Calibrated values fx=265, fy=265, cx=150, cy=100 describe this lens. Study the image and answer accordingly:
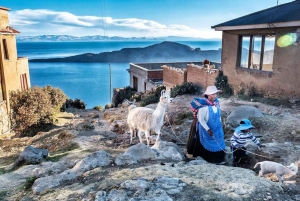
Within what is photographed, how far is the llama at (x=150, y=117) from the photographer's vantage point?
6.58 meters

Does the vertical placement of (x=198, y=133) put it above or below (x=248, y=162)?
above

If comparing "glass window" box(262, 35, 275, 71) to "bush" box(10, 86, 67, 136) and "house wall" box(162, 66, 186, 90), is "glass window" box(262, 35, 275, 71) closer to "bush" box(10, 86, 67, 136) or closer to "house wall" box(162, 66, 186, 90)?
"house wall" box(162, 66, 186, 90)

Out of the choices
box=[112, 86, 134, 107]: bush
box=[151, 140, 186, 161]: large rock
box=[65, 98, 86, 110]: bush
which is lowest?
box=[65, 98, 86, 110]: bush

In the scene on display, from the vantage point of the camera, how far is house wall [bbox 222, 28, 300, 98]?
1117cm

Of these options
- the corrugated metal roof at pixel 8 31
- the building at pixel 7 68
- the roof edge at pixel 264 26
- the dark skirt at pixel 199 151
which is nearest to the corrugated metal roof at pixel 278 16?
the roof edge at pixel 264 26

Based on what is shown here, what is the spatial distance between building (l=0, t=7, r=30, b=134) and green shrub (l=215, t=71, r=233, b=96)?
1255 centimetres

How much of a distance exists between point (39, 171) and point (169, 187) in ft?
10.7

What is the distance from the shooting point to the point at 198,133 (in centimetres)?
570

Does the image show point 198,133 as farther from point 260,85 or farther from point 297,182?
point 260,85

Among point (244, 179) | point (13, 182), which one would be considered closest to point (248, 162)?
point (244, 179)

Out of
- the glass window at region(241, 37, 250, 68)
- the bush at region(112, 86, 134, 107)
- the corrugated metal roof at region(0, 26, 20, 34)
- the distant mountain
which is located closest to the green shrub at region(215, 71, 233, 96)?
the glass window at region(241, 37, 250, 68)

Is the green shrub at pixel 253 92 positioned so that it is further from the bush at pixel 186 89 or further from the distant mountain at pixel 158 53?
the distant mountain at pixel 158 53

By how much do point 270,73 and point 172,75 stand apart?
867 centimetres

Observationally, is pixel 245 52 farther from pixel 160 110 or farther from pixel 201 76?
pixel 160 110
